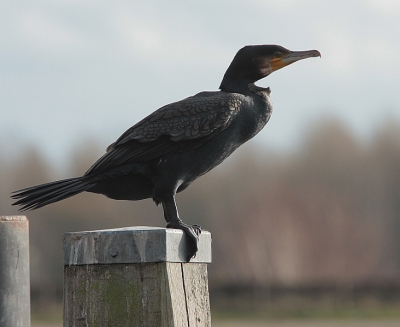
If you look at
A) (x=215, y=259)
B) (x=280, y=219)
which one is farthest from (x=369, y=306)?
(x=215, y=259)

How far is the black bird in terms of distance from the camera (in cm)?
→ 427

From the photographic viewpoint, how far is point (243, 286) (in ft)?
92.7

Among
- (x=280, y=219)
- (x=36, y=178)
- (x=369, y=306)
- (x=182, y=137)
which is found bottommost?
(x=369, y=306)

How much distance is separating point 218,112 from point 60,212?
4303 centimetres

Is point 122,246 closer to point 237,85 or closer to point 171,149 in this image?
point 171,149

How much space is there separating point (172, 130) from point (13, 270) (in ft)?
Answer: 4.12

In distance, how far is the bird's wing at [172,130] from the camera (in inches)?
171

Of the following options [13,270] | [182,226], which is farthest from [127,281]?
[182,226]

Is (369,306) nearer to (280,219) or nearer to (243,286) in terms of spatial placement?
(243,286)

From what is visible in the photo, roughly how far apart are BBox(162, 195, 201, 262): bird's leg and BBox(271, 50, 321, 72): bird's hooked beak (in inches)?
40.3

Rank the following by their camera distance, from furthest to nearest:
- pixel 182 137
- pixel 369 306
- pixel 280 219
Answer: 1. pixel 280 219
2. pixel 369 306
3. pixel 182 137

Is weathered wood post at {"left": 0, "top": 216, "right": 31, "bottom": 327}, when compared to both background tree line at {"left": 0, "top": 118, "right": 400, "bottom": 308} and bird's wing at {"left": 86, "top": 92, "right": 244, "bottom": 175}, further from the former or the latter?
background tree line at {"left": 0, "top": 118, "right": 400, "bottom": 308}

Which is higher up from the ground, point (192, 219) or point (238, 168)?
point (238, 168)

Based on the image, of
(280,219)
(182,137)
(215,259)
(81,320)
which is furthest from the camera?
(215,259)
